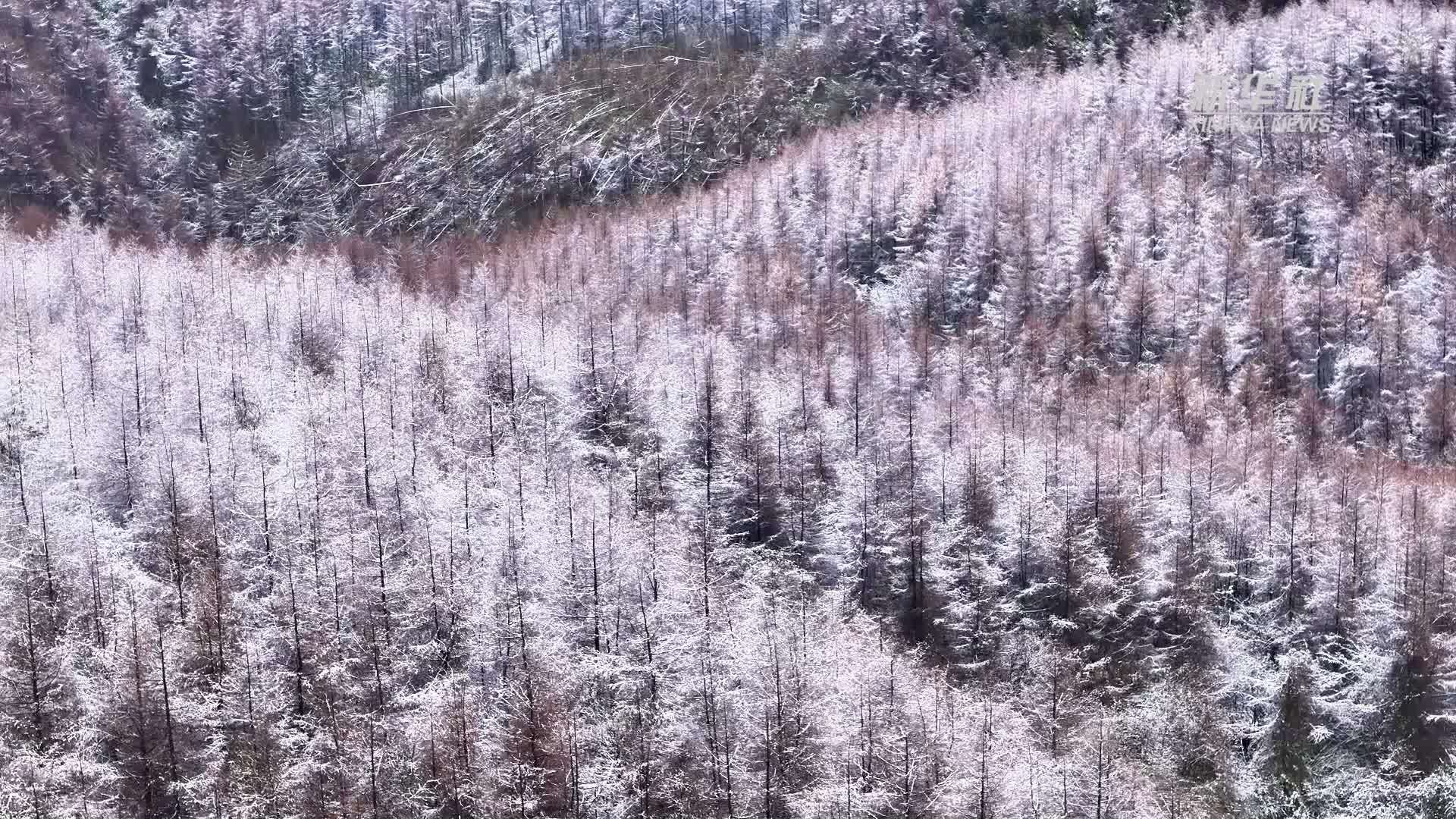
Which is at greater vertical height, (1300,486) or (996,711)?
(1300,486)

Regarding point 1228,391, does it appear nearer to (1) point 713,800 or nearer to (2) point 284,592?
(1) point 713,800

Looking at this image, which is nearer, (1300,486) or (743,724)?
(743,724)

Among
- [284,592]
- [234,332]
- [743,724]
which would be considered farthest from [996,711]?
[234,332]

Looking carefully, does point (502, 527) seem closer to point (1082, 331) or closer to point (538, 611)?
point (538, 611)

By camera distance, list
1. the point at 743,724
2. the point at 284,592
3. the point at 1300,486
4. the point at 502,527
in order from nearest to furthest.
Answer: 1. the point at 743,724
2. the point at 284,592
3. the point at 502,527
4. the point at 1300,486

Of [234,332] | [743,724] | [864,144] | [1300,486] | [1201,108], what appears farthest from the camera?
[864,144]

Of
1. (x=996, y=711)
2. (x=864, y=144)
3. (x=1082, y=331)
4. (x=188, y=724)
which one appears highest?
(x=864, y=144)
